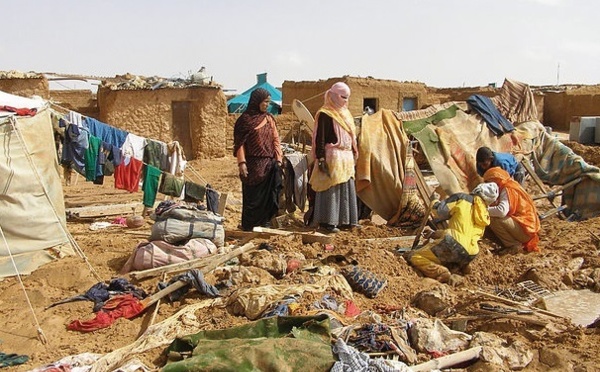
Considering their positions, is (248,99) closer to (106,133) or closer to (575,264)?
(106,133)

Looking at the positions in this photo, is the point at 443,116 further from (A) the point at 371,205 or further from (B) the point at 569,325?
(B) the point at 569,325

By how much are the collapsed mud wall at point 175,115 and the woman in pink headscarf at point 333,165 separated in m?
8.96

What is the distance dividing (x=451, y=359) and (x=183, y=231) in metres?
2.94

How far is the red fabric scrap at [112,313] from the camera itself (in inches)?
177

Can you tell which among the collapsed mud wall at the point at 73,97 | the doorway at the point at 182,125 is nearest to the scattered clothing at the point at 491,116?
the doorway at the point at 182,125

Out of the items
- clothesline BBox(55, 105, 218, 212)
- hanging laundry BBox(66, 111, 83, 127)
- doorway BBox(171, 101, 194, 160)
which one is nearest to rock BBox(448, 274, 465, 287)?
clothesline BBox(55, 105, 218, 212)

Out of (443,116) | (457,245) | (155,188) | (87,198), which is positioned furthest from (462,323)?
(87,198)

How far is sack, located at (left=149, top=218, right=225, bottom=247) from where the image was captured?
5637 mm

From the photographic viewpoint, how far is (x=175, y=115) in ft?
50.2

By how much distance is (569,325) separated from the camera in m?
4.12

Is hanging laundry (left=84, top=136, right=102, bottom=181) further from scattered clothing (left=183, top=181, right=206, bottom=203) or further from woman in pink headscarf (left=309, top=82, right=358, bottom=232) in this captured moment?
woman in pink headscarf (left=309, top=82, right=358, bottom=232)

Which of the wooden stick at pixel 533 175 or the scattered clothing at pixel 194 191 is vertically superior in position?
the wooden stick at pixel 533 175

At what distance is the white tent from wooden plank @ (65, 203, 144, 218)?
237cm

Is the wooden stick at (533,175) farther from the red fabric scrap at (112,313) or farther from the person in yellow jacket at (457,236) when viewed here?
the red fabric scrap at (112,313)
